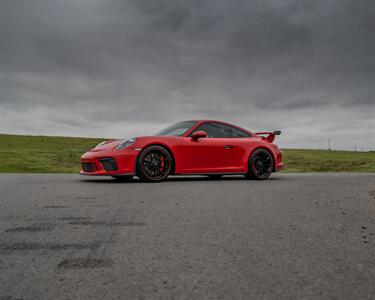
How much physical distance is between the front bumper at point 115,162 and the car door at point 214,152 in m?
1.08

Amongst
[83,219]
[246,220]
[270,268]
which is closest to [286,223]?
[246,220]

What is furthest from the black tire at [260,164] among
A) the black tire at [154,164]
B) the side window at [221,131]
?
the black tire at [154,164]

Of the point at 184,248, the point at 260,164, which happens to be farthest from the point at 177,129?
the point at 184,248

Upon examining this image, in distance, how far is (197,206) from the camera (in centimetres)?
550

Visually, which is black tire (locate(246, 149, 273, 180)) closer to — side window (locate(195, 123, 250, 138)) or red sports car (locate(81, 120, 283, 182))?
red sports car (locate(81, 120, 283, 182))

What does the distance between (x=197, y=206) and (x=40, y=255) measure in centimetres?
264

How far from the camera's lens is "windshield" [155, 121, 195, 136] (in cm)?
945

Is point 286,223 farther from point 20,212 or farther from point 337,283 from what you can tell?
point 20,212

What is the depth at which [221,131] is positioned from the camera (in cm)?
995

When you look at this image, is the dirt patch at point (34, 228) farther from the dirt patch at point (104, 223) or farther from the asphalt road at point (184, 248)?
the dirt patch at point (104, 223)

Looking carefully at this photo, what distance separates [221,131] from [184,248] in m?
6.70

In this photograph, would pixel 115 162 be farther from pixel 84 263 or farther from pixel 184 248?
pixel 84 263

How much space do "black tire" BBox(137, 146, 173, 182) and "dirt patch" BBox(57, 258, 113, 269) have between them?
566cm

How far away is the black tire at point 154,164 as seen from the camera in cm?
870
